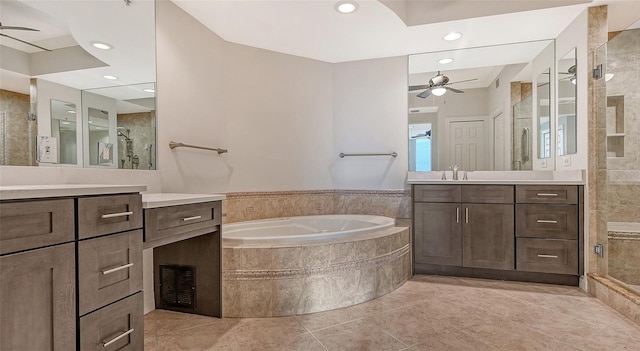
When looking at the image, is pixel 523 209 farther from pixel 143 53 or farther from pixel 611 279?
pixel 143 53

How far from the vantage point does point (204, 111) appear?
2.79 metres

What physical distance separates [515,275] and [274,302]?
2.17m

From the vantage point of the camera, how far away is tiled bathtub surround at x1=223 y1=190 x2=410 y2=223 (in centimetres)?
317

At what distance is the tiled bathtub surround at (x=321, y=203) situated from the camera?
3172mm

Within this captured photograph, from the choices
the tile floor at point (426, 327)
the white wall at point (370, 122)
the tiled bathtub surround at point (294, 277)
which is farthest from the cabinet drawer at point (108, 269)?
the white wall at point (370, 122)

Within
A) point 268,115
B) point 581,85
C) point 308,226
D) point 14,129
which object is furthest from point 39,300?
point 581,85

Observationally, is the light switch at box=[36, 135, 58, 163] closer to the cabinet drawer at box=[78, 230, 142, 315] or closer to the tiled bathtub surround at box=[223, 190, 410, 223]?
the cabinet drawer at box=[78, 230, 142, 315]

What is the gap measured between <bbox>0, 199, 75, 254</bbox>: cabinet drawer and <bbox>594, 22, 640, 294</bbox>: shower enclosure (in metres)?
3.34

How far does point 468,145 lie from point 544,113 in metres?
0.72

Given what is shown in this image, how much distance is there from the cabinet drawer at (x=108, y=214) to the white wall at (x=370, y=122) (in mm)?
2550

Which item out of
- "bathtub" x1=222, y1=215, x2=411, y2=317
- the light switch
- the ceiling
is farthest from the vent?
the ceiling

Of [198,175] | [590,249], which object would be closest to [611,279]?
[590,249]

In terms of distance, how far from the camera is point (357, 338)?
1829 mm

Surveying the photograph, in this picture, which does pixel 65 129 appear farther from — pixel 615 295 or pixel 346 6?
pixel 615 295
